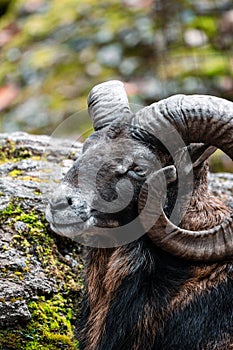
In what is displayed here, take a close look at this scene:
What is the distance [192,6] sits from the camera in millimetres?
17266

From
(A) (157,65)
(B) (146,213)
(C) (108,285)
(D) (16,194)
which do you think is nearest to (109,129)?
(B) (146,213)

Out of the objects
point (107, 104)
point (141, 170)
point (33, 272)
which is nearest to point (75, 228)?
point (141, 170)

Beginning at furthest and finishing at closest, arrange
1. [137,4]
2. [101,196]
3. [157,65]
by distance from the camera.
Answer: [137,4] < [157,65] < [101,196]

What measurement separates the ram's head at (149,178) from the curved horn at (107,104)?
0.16 metres

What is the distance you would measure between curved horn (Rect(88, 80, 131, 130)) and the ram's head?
6.2 inches

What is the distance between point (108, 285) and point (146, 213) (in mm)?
740

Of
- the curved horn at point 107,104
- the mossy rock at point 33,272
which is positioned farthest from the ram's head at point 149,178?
the mossy rock at point 33,272

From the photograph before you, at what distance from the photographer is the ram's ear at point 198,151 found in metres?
6.77

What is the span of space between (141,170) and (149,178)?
0.38ft

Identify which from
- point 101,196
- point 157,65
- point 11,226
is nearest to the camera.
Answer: point 101,196

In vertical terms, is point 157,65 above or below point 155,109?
above

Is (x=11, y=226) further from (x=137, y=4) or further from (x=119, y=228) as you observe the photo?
(x=137, y=4)

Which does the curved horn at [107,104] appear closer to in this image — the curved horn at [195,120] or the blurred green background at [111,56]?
the curved horn at [195,120]

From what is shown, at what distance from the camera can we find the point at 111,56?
16531 millimetres
